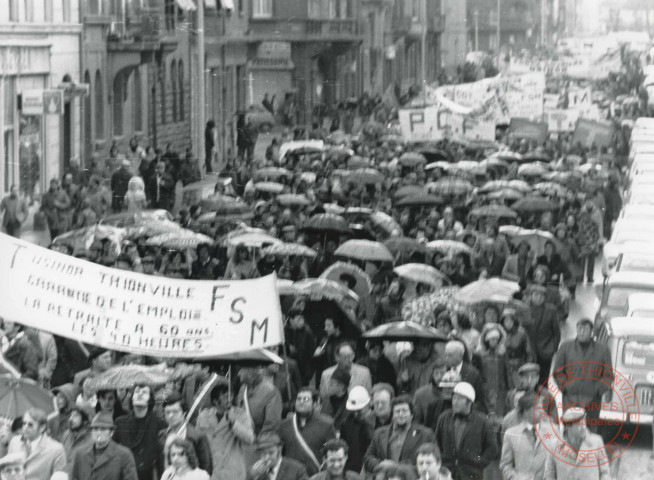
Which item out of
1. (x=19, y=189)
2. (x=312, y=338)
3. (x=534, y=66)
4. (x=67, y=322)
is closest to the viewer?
(x=67, y=322)

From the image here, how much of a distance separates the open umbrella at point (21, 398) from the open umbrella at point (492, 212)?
11201 mm

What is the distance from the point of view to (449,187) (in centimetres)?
2586

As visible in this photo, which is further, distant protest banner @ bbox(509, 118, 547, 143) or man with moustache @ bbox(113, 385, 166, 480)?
distant protest banner @ bbox(509, 118, 547, 143)

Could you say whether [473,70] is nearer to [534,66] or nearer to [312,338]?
[534,66]

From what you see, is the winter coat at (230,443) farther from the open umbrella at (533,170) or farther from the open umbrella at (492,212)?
the open umbrella at (533,170)

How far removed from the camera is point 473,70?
34719mm

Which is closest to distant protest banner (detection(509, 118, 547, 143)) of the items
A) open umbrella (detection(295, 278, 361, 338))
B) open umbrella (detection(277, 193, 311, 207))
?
open umbrella (detection(277, 193, 311, 207))

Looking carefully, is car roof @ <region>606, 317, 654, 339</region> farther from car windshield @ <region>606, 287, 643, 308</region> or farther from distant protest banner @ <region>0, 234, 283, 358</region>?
distant protest banner @ <region>0, 234, 283, 358</region>

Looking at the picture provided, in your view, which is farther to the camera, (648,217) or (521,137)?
(521,137)

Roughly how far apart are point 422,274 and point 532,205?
6996 millimetres

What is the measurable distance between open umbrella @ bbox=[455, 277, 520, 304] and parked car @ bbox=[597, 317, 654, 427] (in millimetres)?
1039

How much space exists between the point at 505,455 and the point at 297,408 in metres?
1.42

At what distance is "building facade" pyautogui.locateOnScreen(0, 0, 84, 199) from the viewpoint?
81.9 feet

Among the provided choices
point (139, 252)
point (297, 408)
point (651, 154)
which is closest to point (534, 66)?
point (651, 154)
